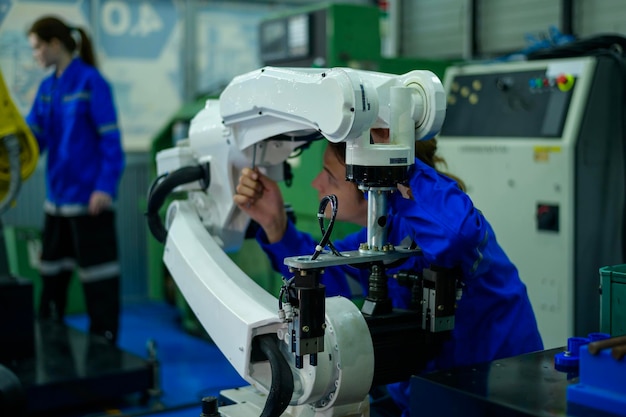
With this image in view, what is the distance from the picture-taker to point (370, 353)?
1284 millimetres

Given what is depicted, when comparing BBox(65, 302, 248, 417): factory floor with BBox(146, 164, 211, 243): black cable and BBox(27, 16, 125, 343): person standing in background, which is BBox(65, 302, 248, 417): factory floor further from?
BBox(146, 164, 211, 243): black cable

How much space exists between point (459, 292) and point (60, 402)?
2.20m

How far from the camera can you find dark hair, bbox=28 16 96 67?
12.3 feet

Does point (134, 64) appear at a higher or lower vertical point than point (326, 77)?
higher

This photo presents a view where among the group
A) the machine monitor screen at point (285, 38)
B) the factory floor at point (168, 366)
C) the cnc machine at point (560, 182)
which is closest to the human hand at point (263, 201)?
the factory floor at point (168, 366)

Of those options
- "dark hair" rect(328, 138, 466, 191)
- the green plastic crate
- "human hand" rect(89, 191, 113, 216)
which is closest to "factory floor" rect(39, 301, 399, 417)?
"human hand" rect(89, 191, 113, 216)

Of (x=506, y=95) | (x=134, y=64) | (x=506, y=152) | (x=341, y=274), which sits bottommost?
(x=341, y=274)

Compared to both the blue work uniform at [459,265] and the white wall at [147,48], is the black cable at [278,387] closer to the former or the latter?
the blue work uniform at [459,265]

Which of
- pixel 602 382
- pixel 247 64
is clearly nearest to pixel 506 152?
pixel 602 382

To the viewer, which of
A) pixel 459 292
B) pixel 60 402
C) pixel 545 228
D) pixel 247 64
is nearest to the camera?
pixel 459 292

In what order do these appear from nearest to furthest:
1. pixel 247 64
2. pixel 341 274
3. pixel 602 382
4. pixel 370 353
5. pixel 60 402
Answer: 1. pixel 602 382
2. pixel 370 353
3. pixel 341 274
4. pixel 60 402
5. pixel 247 64

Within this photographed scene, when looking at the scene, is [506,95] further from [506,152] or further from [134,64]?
[134,64]

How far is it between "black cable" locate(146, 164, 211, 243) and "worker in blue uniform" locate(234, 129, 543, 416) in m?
0.12

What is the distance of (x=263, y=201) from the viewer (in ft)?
5.98
